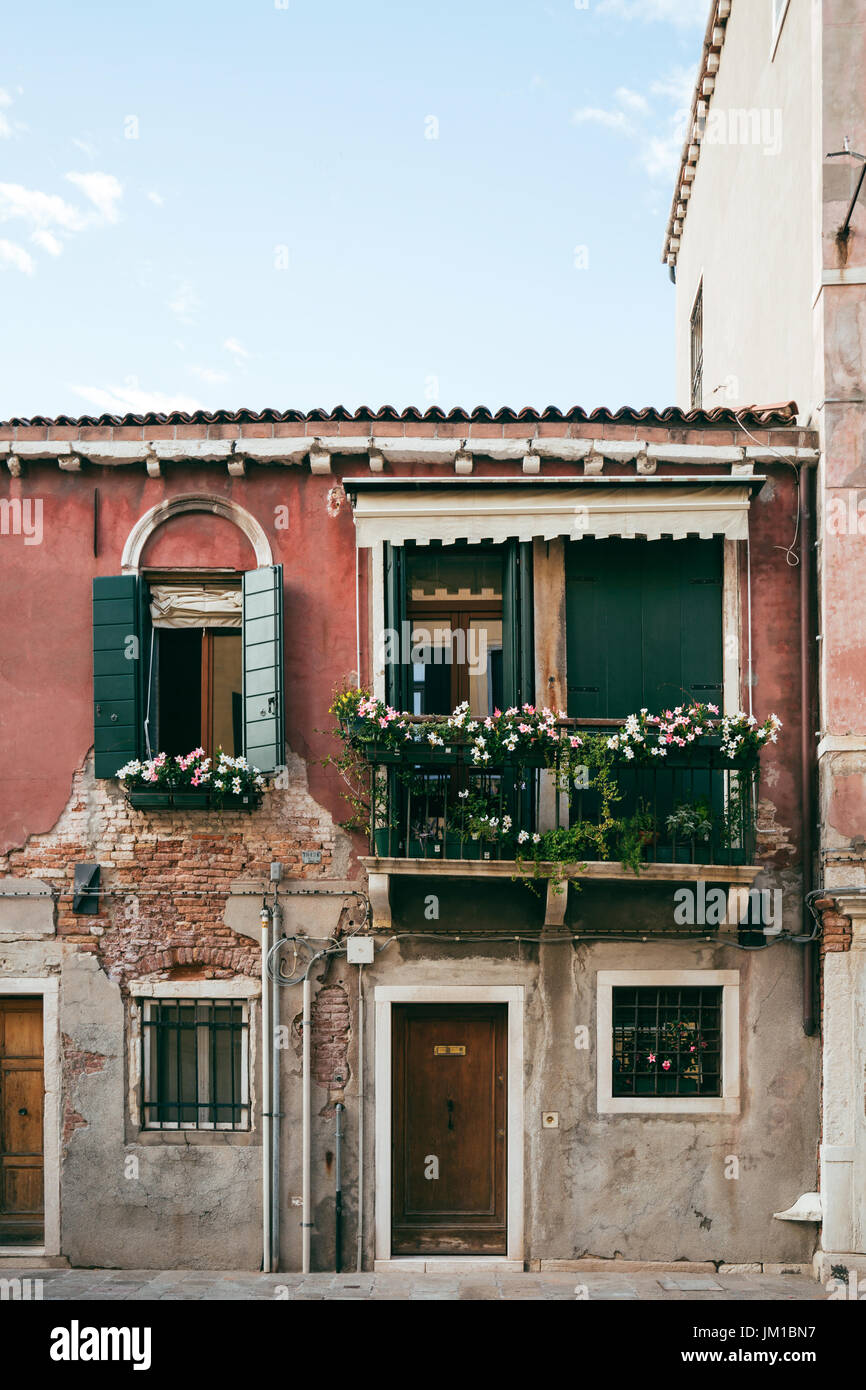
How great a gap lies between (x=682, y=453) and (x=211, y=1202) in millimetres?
6896

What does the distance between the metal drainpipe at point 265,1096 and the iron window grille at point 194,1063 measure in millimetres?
221

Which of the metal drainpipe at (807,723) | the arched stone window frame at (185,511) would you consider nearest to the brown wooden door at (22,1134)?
the arched stone window frame at (185,511)

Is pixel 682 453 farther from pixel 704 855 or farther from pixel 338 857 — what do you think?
pixel 338 857

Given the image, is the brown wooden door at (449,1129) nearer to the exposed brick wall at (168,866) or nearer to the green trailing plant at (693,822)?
the exposed brick wall at (168,866)

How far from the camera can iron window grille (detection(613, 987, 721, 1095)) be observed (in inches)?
382

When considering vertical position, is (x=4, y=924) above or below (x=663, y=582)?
below

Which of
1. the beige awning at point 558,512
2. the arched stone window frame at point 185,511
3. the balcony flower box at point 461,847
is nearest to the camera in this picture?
the balcony flower box at point 461,847

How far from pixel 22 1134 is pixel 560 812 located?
16.3ft

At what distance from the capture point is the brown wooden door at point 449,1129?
9.75 metres

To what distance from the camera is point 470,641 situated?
Result: 1015 cm

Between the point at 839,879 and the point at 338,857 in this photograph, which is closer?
the point at 839,879

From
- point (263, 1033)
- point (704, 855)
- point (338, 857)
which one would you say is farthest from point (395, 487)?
point (263, 1033)

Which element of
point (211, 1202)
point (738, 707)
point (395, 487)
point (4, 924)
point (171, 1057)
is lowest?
point (211, 1202)

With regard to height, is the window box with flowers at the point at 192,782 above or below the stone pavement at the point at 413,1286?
above
